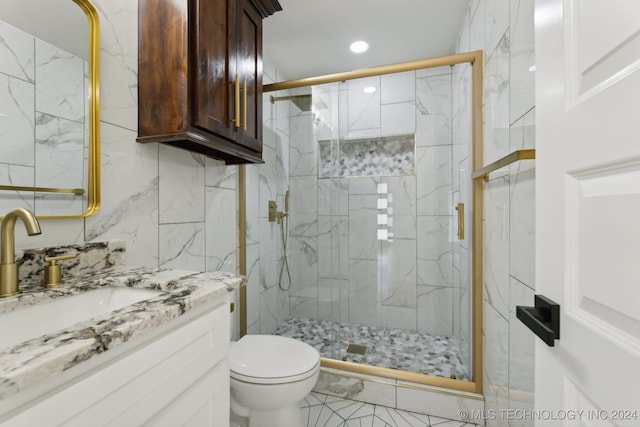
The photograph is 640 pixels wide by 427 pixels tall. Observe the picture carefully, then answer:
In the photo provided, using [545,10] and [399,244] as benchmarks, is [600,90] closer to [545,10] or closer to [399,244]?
[545,10]

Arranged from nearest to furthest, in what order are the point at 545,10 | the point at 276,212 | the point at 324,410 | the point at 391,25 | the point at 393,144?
the point at 545,10
the point at 324,410
the point at 391,25
the point at 276,212
the point at 393,144

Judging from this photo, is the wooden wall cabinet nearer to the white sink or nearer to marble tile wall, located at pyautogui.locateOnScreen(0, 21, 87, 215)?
marble tile wall, located at pyautogui.locateOnScreen(0, 21, 87, 215)

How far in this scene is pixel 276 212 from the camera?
2242mm

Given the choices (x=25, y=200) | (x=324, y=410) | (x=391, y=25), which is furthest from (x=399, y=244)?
(x=25, y=200)

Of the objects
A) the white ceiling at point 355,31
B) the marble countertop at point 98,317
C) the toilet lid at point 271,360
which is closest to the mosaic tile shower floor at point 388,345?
the toilet lid at point 271,360

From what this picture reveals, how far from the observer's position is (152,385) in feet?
1.92

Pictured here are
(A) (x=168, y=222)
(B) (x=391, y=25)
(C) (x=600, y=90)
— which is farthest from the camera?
(B) (x=391, y=25)

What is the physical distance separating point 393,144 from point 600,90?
6.92 feet

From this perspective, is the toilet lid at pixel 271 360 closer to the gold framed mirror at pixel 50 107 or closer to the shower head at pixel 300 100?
the gold framed mirror at pixel 50 107

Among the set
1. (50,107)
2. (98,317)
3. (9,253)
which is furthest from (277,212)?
(98,317)

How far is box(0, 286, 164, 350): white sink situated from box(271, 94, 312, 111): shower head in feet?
5.60

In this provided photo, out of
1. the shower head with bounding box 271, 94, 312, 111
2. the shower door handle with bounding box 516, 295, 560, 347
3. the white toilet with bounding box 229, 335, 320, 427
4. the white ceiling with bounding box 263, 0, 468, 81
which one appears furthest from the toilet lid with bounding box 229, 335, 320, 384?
the white ceiling with bounding box 263, 0, 468, 81

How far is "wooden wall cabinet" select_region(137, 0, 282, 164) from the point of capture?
3.48 ft

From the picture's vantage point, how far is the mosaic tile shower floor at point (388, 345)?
1.86 m
